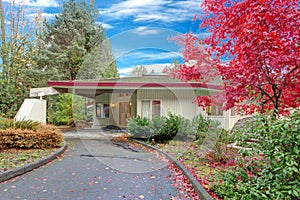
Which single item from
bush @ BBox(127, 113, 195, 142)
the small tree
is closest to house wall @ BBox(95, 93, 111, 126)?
the small tree

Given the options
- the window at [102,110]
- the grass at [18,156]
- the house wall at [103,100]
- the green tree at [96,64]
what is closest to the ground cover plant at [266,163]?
the grass at [18,156]

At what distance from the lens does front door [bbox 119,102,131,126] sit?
16.0 meters

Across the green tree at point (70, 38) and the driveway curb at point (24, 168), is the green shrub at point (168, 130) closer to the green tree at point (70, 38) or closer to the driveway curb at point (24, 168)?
the driveway curb at point (24, 168)

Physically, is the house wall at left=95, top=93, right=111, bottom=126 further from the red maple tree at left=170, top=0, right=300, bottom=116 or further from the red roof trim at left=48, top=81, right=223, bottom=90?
the red maple tree at left=170, top=0, right=300, bottom=116

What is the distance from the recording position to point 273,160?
2664 mm

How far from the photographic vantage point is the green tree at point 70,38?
21509 millimetres

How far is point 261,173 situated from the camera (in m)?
2.88

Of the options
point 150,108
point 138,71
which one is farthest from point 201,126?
point 138,71

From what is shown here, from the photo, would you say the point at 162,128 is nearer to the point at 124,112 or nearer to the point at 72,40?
the point at 124,112

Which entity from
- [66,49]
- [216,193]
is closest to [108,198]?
[216,193]

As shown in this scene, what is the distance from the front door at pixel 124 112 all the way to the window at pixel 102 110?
1.97m

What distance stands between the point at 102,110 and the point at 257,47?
51.5 feet

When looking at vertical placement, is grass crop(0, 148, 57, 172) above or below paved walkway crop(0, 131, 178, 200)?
above

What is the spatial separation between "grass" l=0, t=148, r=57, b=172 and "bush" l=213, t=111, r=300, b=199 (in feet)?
16.2
